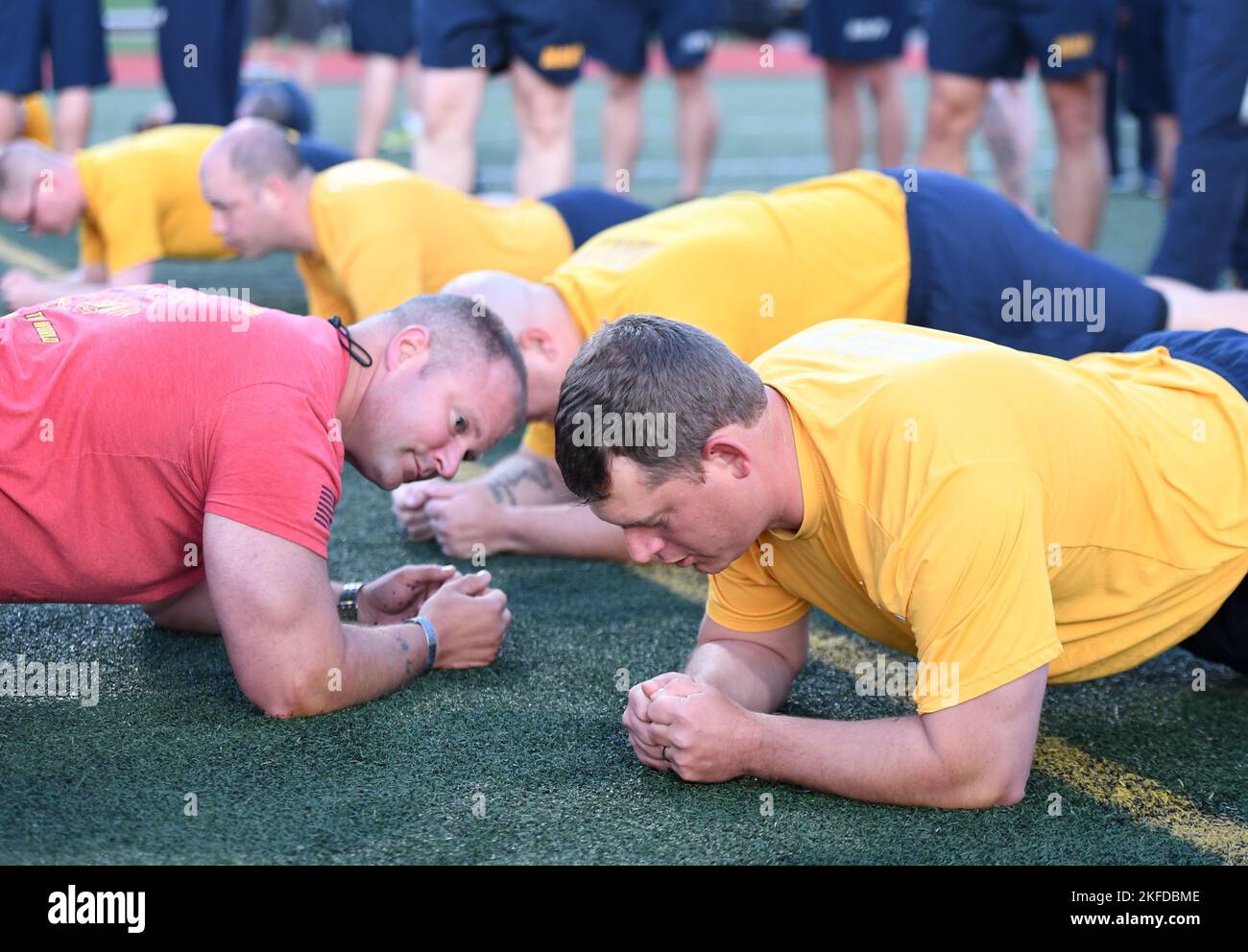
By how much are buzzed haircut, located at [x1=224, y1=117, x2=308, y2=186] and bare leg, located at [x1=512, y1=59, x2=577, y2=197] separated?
49.8 inches

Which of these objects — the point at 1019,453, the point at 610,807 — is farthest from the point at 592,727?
the point at 1019,453

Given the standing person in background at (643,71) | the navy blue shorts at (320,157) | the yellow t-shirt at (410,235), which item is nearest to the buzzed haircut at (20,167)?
the navy blue shorts at (320,157)

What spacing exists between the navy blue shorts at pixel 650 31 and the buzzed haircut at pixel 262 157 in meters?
2.65

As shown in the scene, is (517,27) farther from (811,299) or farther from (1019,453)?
(1019,453)

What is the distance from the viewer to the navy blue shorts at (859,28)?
658 cm

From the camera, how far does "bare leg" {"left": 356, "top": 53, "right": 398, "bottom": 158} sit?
8.50 meters

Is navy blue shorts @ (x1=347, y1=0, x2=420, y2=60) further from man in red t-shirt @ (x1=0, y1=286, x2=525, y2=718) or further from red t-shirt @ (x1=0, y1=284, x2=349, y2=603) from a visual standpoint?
red t-shirt @ (x1=0, y1=284, x2=349, y2=603)

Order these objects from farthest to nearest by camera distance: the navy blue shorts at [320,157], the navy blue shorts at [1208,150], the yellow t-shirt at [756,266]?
the navy blue shorts at [320,157] → the navy blue shorts at [1208,150] → the yellow t-shirt at [756,266]

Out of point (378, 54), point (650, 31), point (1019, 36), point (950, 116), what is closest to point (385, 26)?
point (378, 54)

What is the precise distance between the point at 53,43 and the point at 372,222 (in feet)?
10.3

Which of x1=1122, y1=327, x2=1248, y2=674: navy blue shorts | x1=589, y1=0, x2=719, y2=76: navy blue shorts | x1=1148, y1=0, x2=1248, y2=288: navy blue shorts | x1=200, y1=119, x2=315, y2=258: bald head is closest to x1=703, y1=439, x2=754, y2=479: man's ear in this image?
x1=1122, y1=327, x2=1248, y2=674: navy blue shorts

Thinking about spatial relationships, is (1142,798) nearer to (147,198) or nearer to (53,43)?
(147,198)

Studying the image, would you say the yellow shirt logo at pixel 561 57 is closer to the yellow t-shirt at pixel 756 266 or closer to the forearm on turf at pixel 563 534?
the yellow t-shirt at pixel 756 266

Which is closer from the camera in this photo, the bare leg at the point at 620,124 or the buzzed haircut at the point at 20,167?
the buzzed haircut at the point at 20,167
